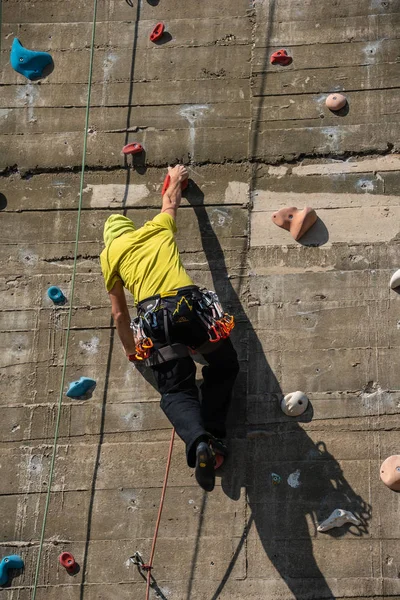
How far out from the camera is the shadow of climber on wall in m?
5.98

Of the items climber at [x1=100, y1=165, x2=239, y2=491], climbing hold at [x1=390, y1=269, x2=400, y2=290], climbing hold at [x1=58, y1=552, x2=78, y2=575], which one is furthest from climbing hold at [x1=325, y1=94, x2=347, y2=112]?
climbing hold at [x1=58, y1=552, x2=78, y2=575]

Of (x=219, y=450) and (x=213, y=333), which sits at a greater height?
(x=213, y=333)

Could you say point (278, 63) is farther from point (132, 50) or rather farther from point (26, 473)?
point (26, 473)

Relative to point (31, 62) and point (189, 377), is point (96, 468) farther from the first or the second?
point (31, 62)

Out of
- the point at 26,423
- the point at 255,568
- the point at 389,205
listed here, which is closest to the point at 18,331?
the point at 26,423

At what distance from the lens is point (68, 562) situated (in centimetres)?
614

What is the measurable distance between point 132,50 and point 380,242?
2662mm

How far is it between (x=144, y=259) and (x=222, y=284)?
2.98 ft

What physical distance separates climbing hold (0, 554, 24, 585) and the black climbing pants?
147cm

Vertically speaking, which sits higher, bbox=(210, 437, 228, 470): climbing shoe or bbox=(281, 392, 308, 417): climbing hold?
bbox=(281, 392, 308, 417): climbing hold

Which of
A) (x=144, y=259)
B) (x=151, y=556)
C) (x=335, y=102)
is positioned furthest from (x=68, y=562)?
(x=335, y=102)

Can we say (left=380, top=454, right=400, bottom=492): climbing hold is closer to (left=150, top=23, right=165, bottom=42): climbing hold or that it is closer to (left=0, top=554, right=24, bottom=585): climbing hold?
(left=0, top=554, right=24, bottom=585): climbing hold

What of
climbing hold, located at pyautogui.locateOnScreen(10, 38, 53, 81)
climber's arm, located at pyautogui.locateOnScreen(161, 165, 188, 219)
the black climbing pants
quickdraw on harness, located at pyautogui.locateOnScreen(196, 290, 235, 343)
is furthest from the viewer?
climbing hold, located at pyautogui.locateOnScreen(10, 38, 53, 81)

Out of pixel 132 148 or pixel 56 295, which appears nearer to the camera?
pixel 56 295
